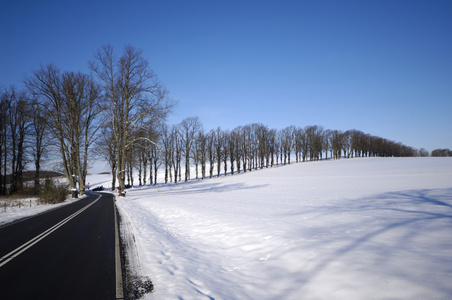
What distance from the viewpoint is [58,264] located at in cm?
502

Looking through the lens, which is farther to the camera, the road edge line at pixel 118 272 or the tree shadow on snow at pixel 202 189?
the tree shadow on snow at pixel 202 189

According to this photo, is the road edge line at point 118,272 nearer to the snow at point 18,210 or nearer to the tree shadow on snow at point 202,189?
the snow at point 18,210

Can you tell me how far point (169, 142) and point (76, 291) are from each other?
4664 cm

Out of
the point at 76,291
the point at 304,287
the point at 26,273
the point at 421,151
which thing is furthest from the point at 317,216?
the point at 421,151

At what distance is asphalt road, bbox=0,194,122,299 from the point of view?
151 inches

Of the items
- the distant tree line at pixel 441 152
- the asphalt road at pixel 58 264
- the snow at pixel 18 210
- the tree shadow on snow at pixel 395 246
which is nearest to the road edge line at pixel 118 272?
the asphalt road at pixel 58 264

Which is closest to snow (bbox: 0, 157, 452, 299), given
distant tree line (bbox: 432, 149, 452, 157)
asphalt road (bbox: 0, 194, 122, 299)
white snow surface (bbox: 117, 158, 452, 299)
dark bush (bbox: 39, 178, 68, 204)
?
white snow surface (bbox: 117, 158, 452, 299)

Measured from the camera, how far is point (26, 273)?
15.0 ft

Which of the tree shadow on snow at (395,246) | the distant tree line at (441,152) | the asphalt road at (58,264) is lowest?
the asphalt road at (58,264)

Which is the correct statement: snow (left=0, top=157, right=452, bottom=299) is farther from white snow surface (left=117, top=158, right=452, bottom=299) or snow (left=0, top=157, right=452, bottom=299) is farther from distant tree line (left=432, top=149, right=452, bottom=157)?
distant tree line (left=432, top=149, right=452, bottom=157)

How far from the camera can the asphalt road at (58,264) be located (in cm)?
384

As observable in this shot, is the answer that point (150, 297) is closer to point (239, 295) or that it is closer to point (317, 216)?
point (239, 295)

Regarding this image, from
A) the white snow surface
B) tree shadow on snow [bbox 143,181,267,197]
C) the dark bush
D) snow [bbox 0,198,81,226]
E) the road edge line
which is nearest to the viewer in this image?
the white snow surface

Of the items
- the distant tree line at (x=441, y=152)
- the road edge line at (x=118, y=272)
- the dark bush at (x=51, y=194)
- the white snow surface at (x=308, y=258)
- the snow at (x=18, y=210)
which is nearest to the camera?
the white snow surface at (x=308, y=258)
